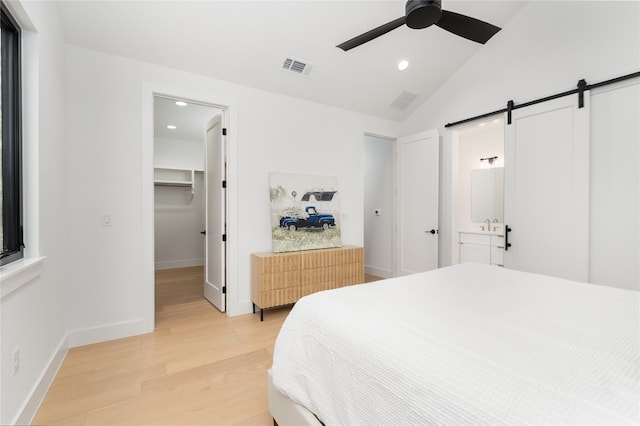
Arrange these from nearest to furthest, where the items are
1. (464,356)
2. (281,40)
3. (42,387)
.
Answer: (464,356)
(42,387)
(281,40)

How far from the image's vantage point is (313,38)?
9.39 ft

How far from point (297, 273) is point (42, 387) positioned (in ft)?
6.83

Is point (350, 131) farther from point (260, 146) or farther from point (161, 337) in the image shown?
point (161, 337)

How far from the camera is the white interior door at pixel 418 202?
3.91 meters

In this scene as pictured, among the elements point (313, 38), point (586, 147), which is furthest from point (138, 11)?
point (586, 147)

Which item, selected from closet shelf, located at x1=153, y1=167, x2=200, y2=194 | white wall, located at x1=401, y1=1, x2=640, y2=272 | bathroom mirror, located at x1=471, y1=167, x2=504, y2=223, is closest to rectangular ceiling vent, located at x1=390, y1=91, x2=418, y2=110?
white wall, located at x1=401, y1=1, x2=640, y2=272

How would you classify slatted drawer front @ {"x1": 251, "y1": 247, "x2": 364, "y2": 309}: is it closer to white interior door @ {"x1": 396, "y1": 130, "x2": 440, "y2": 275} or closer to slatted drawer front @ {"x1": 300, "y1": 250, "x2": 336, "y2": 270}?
slatted drawer front @ {"x1": 300, "y1": 250, "x2": 336, "y2": 270}

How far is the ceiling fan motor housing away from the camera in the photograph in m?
1.67

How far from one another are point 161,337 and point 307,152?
255cm

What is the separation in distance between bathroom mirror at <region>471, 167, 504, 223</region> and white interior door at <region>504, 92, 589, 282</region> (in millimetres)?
1053

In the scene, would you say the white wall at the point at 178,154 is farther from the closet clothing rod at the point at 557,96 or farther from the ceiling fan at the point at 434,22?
the closet clothing rod at the point at 557,96

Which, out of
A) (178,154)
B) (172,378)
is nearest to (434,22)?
(172,378)

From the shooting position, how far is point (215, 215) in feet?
11.4

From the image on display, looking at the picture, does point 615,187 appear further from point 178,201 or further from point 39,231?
point 178,201
